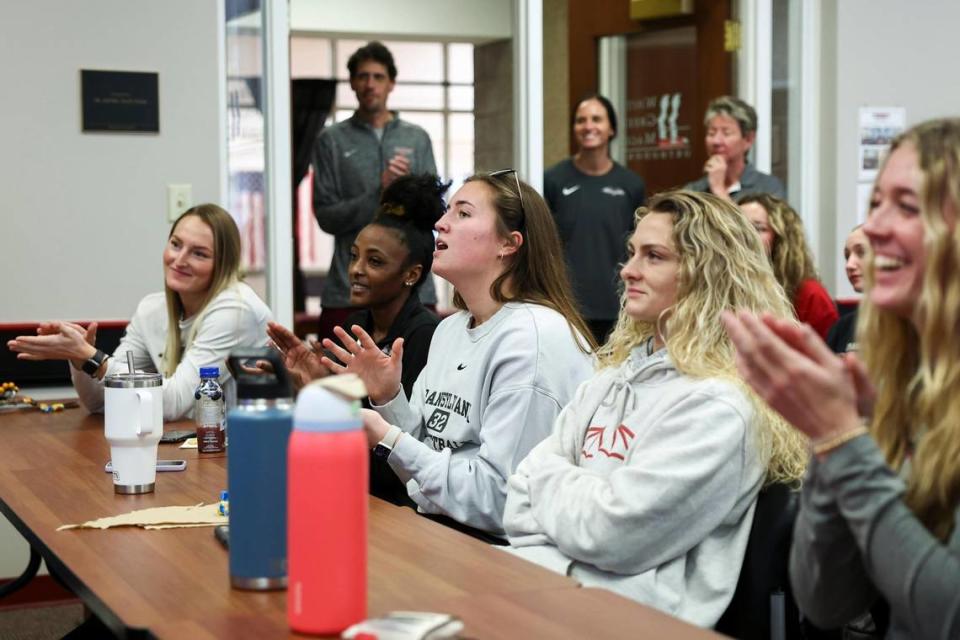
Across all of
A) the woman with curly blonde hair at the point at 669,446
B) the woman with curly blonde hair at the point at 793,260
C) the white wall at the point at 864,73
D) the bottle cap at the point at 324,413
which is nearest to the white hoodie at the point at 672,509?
the woman with curly blonde hair at the point at 669,446

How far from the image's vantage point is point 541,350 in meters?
2.47

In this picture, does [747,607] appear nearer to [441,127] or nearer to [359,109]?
[359,109]

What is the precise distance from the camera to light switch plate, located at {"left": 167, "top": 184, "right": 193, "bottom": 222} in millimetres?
4258

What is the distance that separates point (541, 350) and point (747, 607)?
749 millimetres

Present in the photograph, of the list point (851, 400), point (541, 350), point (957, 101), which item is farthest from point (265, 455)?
point (957, 101)

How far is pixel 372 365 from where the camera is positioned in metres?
2.42

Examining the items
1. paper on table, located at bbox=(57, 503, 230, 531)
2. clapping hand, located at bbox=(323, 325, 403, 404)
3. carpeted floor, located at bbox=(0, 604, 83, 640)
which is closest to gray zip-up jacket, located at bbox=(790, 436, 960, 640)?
paper on table, located at bbox=(57, 503, 230, 531)

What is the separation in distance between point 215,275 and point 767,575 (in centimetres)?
204

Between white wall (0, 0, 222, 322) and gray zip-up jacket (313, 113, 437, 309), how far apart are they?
0.67 meters

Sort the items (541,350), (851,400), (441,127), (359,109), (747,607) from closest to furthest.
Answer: (851,400), (747,607), (541,350), (359,109), (441,127)

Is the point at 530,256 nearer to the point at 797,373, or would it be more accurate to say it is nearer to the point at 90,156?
the point at 797,373

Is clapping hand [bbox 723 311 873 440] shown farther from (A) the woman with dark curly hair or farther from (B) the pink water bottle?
(A) the woman with dark curly hair

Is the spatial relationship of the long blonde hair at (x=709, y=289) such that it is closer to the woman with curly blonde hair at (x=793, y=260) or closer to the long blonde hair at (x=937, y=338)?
the long blonde hair at (x=937, y=338)

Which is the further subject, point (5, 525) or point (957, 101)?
point (957, 101)
